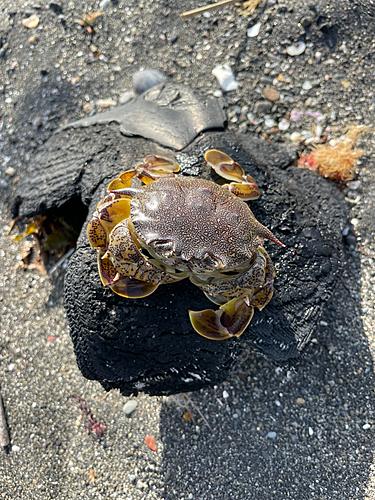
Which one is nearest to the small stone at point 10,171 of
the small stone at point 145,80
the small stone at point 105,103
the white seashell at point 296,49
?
the small stone at point 105,103

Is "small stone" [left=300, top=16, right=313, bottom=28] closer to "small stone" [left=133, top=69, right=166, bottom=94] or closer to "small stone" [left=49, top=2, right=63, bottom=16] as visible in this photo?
"small stone" [left=133, top=69, right=166, bottom=94]

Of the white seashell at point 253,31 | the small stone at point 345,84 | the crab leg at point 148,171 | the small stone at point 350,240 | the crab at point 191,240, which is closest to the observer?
the crab at point 191,240

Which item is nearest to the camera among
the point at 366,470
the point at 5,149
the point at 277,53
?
the point at 366,470

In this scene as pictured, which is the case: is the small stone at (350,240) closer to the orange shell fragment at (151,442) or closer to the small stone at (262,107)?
the small stone at (262,107)

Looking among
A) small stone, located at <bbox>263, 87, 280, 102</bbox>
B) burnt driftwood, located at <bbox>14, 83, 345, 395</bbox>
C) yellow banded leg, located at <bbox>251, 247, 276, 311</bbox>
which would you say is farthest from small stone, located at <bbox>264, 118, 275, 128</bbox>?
yellow banded leg, located at <bbox>251, 247, 276, 311</bbox>

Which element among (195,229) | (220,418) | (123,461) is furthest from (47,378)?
(195,229)

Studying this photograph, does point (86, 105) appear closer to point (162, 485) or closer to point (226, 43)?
point (226, 43)
